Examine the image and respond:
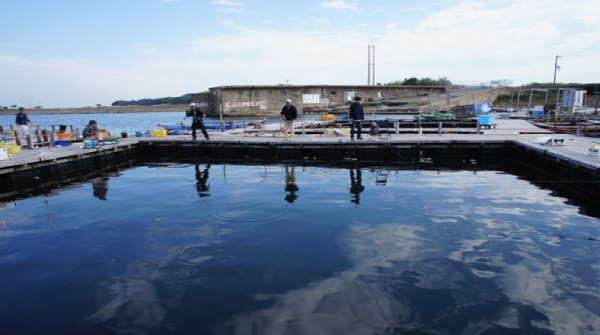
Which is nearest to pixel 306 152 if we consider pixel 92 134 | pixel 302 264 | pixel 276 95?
pixel 92 134

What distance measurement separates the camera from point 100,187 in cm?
1369

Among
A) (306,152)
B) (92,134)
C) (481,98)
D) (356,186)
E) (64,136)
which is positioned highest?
(481,98)

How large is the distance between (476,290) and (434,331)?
1445 millimetres

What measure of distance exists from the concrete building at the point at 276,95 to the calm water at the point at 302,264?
53.4 metres

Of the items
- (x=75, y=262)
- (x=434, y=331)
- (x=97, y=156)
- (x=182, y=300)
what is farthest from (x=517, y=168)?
(x=97, y=156)

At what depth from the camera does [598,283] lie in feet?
19.1

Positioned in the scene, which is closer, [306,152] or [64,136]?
[306,152]

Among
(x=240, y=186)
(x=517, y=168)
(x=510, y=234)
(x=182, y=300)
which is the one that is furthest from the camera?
(x=517, y=168)

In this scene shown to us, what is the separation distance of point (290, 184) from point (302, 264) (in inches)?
273

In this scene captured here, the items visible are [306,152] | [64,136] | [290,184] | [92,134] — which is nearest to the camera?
[290,184]

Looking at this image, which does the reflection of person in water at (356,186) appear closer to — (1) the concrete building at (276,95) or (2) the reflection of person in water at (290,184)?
(2) the reflection of person in water at (290,184)

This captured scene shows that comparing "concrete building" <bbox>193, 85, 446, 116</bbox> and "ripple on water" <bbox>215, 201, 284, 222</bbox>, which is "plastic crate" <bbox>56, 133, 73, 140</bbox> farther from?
"concrete building" <bbox>193, 85, 446, 116</bbox>

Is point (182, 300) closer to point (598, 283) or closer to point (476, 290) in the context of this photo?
point (476, 290)

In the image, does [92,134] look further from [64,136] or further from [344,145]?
[344,145]
